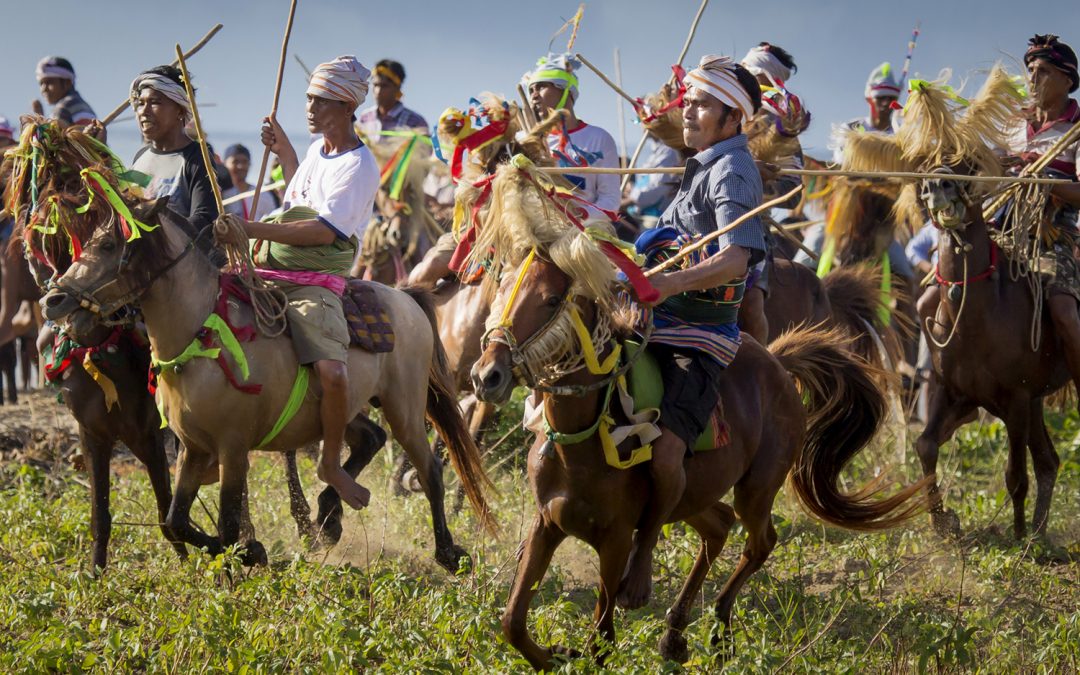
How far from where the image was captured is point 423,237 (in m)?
13.4

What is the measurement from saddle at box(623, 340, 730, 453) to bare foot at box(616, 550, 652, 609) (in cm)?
48

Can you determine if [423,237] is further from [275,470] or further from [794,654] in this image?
[794,654]

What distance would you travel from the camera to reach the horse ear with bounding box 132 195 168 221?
6.28 m

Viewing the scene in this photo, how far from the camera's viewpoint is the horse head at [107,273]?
6004mm

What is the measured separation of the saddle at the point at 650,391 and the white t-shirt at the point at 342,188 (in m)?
2.21

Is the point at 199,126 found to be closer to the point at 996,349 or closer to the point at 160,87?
the point at 160,87

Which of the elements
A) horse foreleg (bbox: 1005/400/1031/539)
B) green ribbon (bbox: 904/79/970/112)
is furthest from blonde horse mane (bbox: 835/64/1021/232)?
horse foreleg (bbox: 1005/400/1031/539)

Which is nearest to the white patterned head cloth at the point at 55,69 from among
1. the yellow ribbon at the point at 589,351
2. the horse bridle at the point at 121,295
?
the horse bridle at the point at 121,295

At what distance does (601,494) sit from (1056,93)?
483 cm

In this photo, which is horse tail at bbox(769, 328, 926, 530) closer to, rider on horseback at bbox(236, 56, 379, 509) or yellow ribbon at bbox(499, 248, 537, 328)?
rider on horseback at bbox(236, 56, 379, 509)

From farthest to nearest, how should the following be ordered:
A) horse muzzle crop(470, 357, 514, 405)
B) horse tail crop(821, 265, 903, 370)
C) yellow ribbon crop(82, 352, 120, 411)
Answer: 1. horse tail crop(821, 265, 903, 370)
2. yellow ribbon crop(82, 352, 120, 411)
3. horse muzzle crop(470, 357, 514, 405)

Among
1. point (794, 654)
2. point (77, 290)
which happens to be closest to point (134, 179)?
point (77, 290)

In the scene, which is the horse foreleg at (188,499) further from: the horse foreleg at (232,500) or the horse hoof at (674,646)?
the horse hoof at (674,646)

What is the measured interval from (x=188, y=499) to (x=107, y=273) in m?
1.23
